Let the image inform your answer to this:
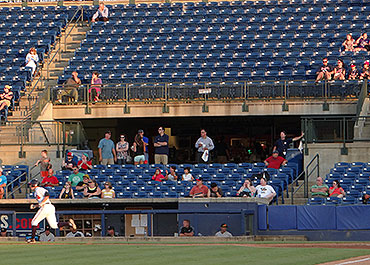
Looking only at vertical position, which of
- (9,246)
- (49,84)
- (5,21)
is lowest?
(9,246)

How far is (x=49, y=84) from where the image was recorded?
109ft

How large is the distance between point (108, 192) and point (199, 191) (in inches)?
95.0

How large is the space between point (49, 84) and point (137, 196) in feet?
33.3

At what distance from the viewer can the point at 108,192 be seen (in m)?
23.9

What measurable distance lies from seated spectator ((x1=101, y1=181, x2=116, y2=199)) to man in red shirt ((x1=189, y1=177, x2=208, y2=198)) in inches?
82.2

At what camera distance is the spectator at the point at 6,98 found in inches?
1198

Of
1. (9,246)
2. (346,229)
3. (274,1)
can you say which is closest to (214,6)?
(274,1)

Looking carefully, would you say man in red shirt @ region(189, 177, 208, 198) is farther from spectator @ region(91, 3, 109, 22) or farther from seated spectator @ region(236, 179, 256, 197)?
spectator @ region(91, 3, 109, 22)

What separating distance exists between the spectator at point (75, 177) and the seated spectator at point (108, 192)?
143 centimetres

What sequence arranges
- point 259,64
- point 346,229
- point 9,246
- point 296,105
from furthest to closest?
1. point 259,64
2. point 296,105
3. point 346,229
4. point 9,246

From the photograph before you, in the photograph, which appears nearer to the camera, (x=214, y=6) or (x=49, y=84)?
(x=49, y=84)

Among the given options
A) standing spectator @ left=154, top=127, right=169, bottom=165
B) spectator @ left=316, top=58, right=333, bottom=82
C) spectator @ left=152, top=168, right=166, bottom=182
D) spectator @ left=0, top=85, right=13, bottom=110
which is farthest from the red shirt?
spectator @ left=0, top=85, right=13, bottom=110

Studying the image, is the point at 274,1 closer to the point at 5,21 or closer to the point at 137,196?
the point at 5,21

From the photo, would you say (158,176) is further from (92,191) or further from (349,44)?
(349,44)
